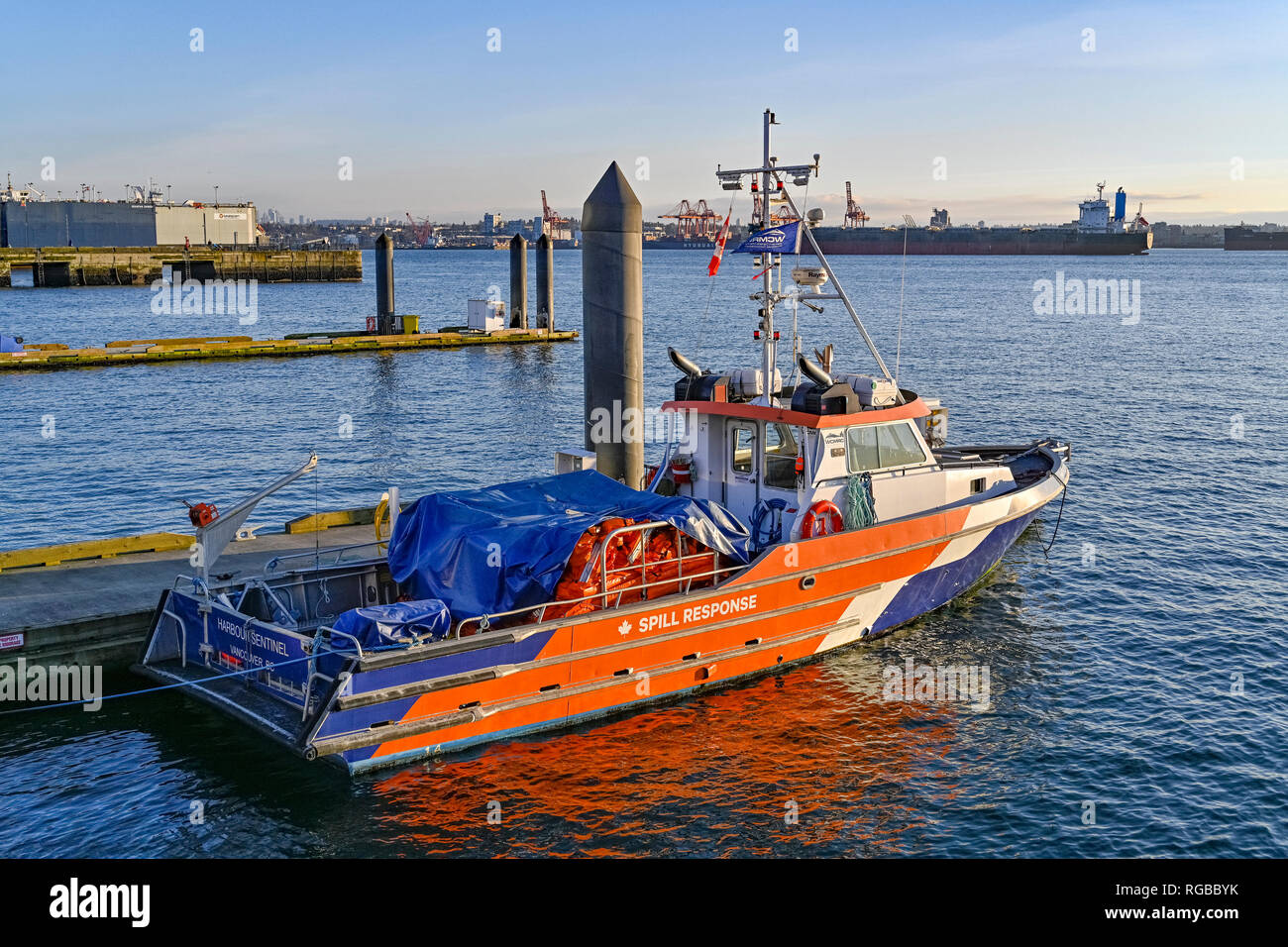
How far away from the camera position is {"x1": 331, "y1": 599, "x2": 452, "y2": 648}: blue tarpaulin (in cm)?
1226

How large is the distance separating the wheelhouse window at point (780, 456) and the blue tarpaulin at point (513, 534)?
57.0 inches

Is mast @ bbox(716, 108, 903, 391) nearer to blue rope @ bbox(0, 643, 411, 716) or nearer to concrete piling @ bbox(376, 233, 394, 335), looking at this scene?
blue rope @ bbox(0, 643, 411, 716)

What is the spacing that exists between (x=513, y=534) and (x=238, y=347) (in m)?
43.9

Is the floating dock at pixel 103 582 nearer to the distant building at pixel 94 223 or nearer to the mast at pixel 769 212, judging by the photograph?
the mast at pixel 769 212

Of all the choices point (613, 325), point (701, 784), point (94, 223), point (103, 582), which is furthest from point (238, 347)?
point (94, 223)

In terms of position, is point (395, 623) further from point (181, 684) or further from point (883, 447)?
point (883, 447)

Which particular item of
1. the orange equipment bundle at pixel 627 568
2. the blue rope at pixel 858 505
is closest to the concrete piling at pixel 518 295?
the blue rope at pixel 858 505

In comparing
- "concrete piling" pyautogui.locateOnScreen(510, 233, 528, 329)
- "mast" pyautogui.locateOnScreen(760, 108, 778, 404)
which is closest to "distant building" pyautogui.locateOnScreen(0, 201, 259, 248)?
"concrete piling" pyautogui.locateOnScreen(510, 233, 528, 329)

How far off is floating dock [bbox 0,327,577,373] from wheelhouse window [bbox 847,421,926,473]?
137ft

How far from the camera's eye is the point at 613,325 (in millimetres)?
19516

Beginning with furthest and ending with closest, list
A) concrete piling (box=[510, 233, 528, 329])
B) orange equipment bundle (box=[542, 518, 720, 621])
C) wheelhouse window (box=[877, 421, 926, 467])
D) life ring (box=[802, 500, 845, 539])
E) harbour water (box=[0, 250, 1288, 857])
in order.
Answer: concrete piling (box=[510, 233, 528, 329]) → wheelhouse window (box=[877, 421, 926, 467]) → life ring (box=[802, 500, 845, 539]) → orange equipment bundle (box=[542, 518, 720, 621]) → harbour water (box=[0, 250, 1288, 857])

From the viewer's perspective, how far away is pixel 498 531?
13.7 m
